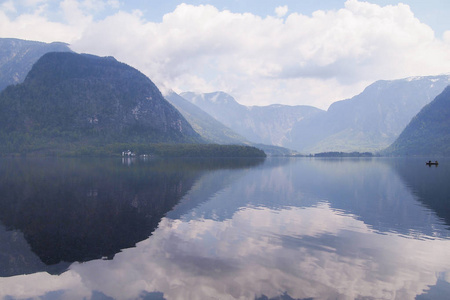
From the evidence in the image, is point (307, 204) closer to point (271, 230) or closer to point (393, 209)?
point (393, 209)

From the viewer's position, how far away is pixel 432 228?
44875 mm

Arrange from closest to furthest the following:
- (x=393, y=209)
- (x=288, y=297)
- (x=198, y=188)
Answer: (x=288, y=297), (x=393, y=209), (x=198, y=188)

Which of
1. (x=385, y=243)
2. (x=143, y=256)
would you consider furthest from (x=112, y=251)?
(x=385, y=243)

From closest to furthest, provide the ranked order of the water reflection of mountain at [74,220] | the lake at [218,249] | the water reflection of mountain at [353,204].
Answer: the lake at [218,249] < the water reflection of mountain at [74,220] < the water reflection of mountain at [353,204]

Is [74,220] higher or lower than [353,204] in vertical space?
lower

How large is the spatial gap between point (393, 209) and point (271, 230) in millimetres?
29933

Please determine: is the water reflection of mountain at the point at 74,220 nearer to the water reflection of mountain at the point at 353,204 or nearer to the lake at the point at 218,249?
the lake at the point at 218,249

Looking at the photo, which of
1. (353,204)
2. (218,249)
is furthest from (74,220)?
(353,204)

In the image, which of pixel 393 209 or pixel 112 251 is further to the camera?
pixel 393 209

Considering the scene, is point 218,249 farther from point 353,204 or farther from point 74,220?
point 353,204

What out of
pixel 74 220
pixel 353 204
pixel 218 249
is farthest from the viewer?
pixel 353 204

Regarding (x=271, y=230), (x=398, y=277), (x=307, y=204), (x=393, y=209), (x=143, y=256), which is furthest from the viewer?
(x=307, y=204)

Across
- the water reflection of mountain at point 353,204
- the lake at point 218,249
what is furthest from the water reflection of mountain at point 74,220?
the water reflection of mountain at point 353,204

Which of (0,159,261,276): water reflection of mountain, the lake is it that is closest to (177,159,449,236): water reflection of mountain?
the lake
